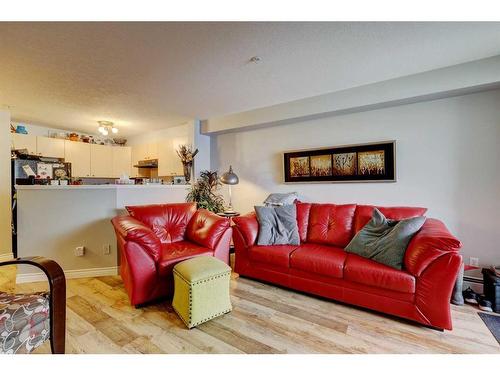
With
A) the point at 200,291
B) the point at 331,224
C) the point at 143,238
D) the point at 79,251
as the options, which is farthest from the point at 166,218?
the point at 331,224

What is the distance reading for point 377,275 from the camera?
1.89m

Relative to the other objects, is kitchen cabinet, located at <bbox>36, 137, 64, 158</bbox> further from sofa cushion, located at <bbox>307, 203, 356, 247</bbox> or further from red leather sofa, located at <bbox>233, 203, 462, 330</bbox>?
sofa cushion, located at <bbox>307, 203, 356, 247</bbox>

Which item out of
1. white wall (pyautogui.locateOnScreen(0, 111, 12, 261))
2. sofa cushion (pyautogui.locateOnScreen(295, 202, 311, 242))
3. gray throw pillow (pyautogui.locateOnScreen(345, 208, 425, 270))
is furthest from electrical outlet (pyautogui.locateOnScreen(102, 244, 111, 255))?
gray throw pillow (pyautogui.locateOnScreen(345, 208, 425, 270))

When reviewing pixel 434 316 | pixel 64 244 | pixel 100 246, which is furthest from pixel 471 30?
pixel 64 244

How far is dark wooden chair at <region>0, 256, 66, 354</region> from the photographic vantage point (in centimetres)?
110

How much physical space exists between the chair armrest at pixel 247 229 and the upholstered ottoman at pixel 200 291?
69 cm

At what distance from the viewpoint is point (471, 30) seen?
171cm

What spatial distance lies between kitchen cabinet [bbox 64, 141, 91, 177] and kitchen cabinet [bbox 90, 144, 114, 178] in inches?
3.1

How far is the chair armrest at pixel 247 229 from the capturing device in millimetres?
2648

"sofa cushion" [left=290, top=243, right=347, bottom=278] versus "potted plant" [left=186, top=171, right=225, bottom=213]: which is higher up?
"potted plant" [left=186, top=171, right=225, bottom=213]

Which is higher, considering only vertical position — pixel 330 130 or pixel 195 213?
pixel 330 130

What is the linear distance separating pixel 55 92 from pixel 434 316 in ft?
14.7

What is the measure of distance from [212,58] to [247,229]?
70.6 inches
